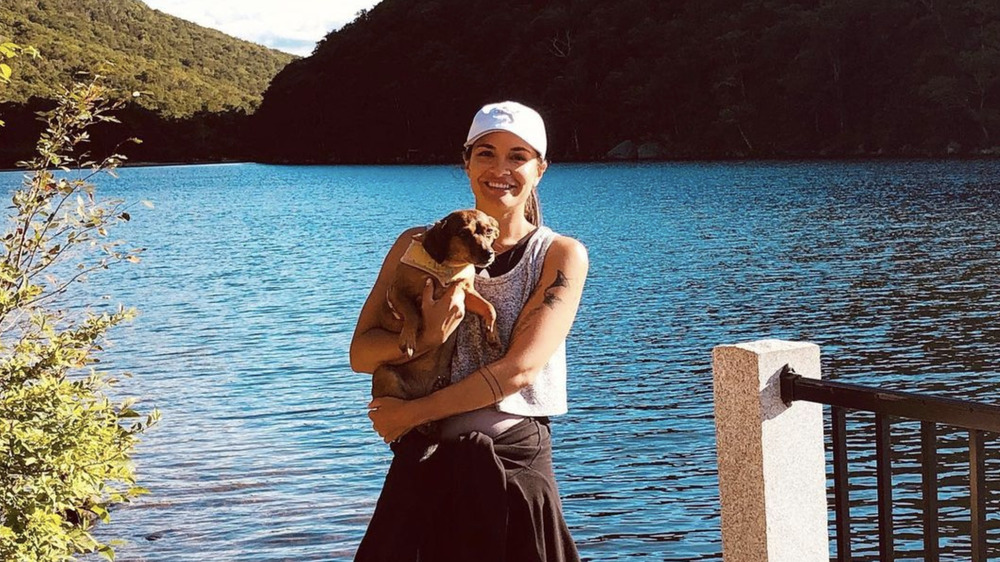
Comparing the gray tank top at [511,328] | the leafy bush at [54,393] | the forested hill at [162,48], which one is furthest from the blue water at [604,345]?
the forested hill at [162,48]

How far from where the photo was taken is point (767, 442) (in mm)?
4012

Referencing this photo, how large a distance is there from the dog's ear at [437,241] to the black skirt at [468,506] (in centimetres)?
47

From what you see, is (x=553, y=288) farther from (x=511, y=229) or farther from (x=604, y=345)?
(x=604, y=345)

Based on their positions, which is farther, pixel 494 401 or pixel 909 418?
pixel 909 418

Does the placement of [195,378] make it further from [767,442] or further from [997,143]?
[997,143]

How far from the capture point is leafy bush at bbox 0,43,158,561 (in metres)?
4.58

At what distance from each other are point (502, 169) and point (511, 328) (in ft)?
1.38

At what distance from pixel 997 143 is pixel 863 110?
39.8 ft

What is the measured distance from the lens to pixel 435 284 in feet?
10.1

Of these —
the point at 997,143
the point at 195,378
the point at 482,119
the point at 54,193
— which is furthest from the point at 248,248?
the point at 997,143

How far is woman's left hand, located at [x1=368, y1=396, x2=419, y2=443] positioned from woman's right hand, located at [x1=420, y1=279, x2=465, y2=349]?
17cm

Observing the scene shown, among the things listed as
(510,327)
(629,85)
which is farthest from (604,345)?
(629,85)

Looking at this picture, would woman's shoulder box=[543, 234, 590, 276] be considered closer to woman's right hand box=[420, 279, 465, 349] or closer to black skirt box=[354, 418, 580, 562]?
woman's right hand box=[420, 279, 465, 349]

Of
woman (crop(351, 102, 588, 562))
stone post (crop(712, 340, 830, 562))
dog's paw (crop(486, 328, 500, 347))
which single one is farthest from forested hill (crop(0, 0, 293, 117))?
dog's paw (crop(486, 328, 500, 347))
